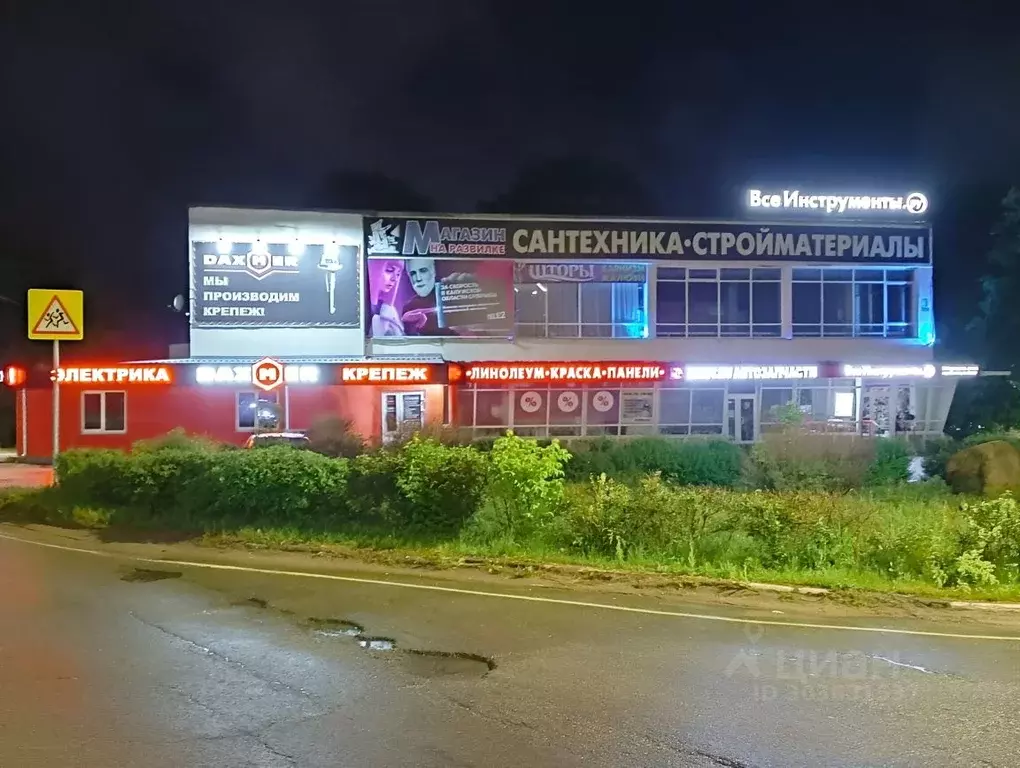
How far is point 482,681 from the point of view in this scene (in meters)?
6.41

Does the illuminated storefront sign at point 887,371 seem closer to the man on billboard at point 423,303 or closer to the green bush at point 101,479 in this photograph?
the man on billboard at point 423,303

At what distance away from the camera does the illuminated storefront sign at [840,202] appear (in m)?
31.5

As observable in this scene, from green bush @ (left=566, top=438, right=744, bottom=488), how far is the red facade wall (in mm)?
9793

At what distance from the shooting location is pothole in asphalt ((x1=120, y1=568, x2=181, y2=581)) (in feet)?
34.0

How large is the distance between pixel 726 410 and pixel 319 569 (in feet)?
75.4

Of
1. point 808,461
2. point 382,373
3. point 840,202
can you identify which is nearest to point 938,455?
point 808,461

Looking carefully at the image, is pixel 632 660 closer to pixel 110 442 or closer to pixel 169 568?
pixel 169 568

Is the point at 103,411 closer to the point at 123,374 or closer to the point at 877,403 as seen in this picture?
the point at 123,374

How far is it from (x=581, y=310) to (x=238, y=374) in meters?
11.7

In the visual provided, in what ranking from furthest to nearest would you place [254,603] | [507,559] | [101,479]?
[101,479] < [507,559] < [254,603]

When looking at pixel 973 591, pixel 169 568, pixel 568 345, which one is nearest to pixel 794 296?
pixel 568 345

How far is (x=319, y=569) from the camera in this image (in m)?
11.0

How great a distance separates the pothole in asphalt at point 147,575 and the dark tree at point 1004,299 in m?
33.6

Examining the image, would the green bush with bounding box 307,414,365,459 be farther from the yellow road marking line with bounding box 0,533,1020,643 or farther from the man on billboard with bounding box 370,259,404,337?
the man on billboard with bounding box 370,259,404,337
